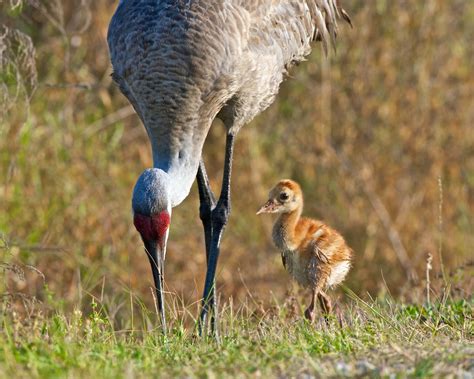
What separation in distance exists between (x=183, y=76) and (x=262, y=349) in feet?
7.48

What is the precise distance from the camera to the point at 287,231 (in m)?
6.33

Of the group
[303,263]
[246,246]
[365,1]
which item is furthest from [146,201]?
[365,1]

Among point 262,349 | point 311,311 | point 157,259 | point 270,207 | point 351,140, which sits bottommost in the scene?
point 311,311

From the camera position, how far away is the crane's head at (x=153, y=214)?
583 cm

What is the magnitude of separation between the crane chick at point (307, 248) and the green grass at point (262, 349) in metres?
0.57

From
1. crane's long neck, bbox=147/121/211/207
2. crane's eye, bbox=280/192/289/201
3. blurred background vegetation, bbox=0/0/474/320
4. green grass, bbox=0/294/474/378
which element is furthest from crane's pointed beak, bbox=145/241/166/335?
blurred background vegetation, bbox=0/0/474/320

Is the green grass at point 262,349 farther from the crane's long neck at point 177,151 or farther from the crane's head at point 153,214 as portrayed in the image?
the crane's long neck at point 177,151

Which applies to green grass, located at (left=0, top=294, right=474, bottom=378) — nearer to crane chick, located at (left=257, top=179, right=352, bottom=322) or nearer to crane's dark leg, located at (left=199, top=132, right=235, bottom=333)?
crane chick, located at (left=257, top=179, right=352, bottom=322)

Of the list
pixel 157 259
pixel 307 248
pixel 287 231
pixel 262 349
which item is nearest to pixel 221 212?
pixel 287 231

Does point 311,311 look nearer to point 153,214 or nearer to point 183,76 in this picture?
point 153,214

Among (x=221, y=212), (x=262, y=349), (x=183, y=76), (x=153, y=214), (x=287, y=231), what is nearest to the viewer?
(x=262, y=349)

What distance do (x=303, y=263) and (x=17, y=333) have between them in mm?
2177

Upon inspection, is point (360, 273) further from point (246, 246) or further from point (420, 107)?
point (420, 107)

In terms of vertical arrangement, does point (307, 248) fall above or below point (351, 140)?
below
